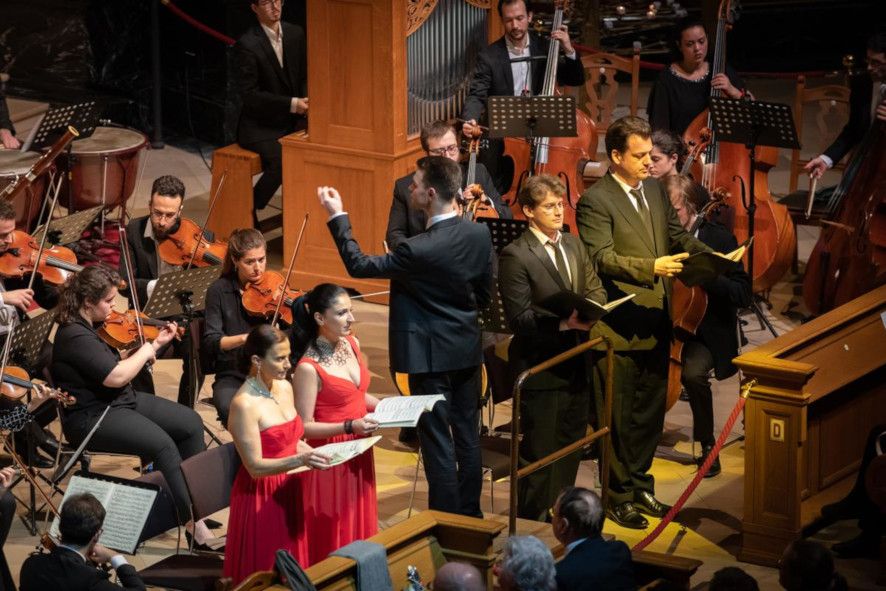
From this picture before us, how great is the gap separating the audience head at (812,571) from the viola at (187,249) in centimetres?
340

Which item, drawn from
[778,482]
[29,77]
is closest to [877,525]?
[778,482]

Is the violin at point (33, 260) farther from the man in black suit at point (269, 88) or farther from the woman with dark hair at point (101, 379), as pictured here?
the man in black suit at point (269, 88)

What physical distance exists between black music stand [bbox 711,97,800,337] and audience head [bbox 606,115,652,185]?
1.85 m

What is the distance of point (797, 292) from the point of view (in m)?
9.04

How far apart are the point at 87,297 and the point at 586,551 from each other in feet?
7.55

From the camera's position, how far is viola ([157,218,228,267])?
6.92m

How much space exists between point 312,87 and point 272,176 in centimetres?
90

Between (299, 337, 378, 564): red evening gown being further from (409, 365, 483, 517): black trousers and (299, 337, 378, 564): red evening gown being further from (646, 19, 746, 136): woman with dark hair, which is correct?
(646, 19, 746, 136): woman with dark hair

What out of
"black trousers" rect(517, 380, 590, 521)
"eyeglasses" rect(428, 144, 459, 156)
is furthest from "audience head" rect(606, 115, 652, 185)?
"eyeglasses" rect(428, 144, 459, 156)

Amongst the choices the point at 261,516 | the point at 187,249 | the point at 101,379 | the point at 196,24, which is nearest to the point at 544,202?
the point at 261,516

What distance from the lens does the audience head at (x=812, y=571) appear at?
14.3 feet

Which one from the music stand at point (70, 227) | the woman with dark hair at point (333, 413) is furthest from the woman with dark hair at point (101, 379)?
the music stand at point (70, 227)

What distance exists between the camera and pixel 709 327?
666 centimetres

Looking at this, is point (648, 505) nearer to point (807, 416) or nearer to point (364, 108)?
point (807, 416)
